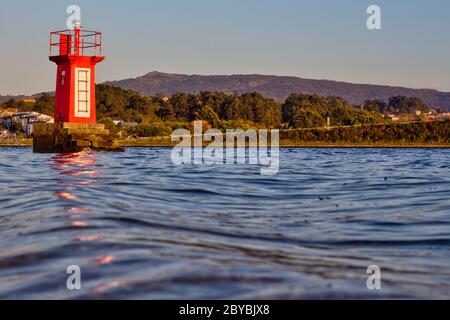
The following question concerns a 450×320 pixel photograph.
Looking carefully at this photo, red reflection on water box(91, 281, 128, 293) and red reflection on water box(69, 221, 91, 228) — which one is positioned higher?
red reflection on water box(69, 221, 91, 228)

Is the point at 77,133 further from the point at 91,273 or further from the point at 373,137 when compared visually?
the point at 373,137

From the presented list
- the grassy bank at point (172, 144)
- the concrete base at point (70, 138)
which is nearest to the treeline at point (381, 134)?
the grassy bank at point (172, 144)

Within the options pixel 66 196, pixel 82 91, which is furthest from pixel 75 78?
pixel 66 196

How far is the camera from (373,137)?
90.8 metres

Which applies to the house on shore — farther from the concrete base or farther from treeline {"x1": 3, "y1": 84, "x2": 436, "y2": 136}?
the concrete base

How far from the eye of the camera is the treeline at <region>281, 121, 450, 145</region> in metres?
88.6

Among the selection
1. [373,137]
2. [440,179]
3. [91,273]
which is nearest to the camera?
[91,273]

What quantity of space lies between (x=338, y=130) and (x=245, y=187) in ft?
265

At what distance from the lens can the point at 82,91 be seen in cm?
3541

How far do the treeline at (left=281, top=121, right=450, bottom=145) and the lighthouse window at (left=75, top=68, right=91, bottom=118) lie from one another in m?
52.3

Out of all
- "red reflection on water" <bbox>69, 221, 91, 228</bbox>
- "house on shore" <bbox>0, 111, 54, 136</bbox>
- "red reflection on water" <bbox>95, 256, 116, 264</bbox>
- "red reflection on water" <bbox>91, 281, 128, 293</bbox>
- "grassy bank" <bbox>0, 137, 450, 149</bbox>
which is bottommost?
"grassy bank" <bbox>0, 137, 450, 149</bbox>

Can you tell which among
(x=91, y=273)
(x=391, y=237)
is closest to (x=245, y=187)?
(x=391, y=237)

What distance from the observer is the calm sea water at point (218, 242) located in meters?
4.50

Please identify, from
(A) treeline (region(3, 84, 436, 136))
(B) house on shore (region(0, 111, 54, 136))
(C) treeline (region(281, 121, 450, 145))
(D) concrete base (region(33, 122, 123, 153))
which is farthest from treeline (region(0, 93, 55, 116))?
(D) concrete base (region(33, 122, 123, 153))
